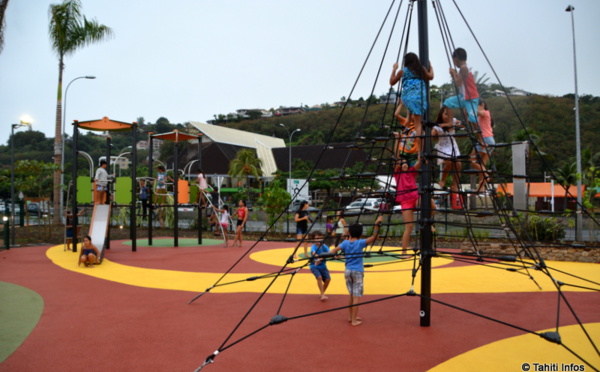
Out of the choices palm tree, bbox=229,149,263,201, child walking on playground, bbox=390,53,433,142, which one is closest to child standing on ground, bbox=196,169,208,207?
child walking on playground, bbox=390,53,433,142

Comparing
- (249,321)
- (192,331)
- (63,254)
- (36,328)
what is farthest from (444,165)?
(63,254)

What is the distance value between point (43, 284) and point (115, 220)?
2025cm

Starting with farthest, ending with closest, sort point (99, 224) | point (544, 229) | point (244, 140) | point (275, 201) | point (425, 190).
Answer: point (244, 140) → point (275, 201) → point (544, 229) → point (99, 224) → point (425, 190)

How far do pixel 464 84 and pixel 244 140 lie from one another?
2399 inches

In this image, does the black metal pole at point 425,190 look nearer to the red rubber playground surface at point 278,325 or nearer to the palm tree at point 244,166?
the red rubber playground surface at point 278,325

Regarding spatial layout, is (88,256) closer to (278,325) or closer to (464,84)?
(278,325)

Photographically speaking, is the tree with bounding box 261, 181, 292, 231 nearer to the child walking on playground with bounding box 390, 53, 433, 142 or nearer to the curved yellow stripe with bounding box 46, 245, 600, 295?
the curved yellow stripe with bounding box 46, 245, 600, 295

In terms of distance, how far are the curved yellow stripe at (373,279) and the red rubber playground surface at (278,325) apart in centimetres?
4

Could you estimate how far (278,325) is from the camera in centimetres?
692

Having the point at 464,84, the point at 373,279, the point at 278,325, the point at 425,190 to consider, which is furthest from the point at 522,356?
the point at 373,279

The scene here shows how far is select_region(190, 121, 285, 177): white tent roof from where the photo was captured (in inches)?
2382

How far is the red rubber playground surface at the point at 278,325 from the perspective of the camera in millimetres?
5383

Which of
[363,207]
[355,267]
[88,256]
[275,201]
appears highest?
[363,207]

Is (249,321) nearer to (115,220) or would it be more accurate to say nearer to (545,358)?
(545,358)
